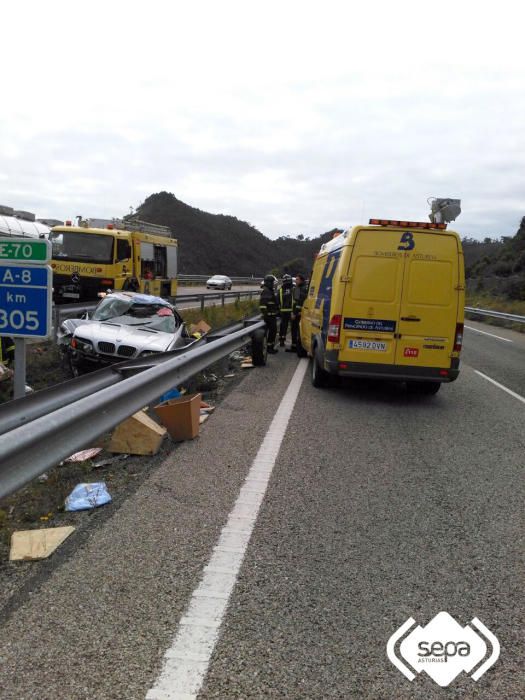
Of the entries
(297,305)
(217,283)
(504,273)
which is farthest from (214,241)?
(297,305)

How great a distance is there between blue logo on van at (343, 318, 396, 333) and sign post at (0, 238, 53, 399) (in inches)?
179

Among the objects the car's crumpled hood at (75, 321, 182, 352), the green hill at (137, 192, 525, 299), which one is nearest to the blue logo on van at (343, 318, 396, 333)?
the car's crumpled hood at (75, 321, 182, 352)

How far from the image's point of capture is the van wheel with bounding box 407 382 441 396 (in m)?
8.90

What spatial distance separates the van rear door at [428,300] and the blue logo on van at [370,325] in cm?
15

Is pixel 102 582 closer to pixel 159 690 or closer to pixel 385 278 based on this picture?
pixel 159 690

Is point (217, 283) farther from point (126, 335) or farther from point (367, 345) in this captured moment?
point (367, 345)

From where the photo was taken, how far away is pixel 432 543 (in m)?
3.67

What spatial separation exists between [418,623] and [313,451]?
2733 millimetres

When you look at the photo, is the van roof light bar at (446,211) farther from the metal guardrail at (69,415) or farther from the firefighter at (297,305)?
the metal guardrail at (69,415)

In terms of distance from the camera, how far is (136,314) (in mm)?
10594

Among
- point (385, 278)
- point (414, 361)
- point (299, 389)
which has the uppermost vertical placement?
point (385, 278)

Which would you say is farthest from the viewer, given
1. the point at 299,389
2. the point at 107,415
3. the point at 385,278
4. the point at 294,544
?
the point at 299,389

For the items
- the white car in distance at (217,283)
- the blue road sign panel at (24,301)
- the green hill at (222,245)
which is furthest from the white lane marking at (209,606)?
the green hill at (222,245)

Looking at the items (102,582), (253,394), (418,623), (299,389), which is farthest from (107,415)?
(299,389)
